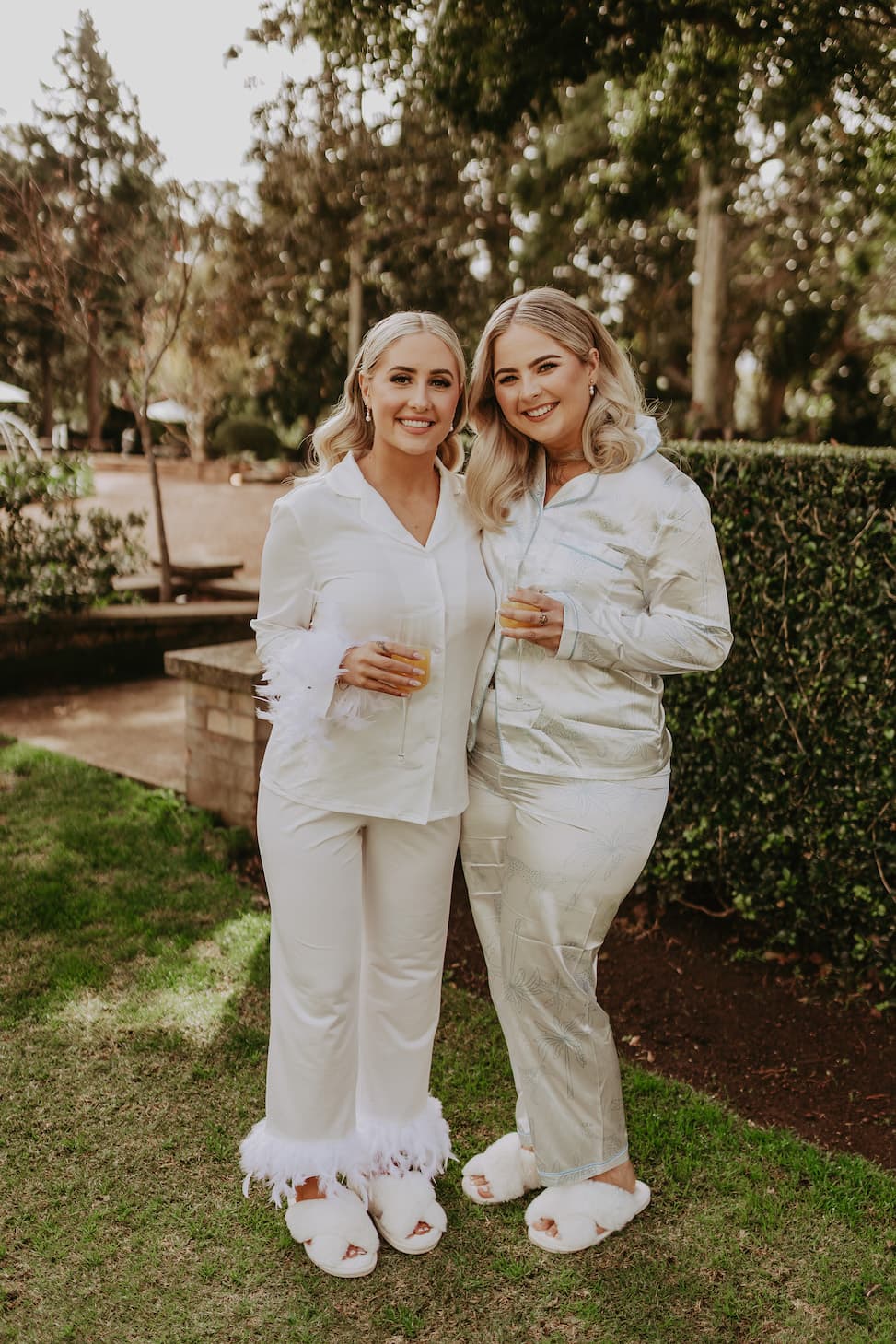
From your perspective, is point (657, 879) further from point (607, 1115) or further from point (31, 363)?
→ point (31, 363)

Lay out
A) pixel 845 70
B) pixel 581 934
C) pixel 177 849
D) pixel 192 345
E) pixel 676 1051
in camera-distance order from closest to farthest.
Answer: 1. pixel 581 934
2. pixel 676 1051
3. pixel 177 849
4. pixel 845 70
5. pixel 192 345

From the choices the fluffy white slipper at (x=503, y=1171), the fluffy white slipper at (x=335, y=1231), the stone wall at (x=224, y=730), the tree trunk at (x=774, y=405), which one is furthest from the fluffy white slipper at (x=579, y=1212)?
the tree trunk at (x=774, y=405)

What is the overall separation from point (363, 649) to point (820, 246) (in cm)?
2036

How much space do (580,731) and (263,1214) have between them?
150cm

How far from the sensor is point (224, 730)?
4902 mm

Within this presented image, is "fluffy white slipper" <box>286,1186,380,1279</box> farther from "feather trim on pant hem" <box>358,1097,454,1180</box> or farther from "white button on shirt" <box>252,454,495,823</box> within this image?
"white button on shirt" <box>252,454,495,823</box>

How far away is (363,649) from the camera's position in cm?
222

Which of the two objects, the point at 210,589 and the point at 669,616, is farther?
the point at 210,589

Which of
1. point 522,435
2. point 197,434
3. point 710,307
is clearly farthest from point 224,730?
point 197,434

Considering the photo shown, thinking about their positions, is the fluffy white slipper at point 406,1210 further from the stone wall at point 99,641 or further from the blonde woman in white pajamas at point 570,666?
the stone wall at point 99,641

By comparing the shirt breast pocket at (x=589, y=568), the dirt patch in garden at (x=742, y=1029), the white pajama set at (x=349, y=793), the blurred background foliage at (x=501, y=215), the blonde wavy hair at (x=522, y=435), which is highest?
the blurred background foliage at (x=501, y=215)

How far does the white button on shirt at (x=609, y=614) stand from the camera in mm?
2311

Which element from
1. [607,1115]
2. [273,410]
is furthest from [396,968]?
[273,410]

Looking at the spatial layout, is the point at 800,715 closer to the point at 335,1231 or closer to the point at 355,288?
the point at 335,1231
